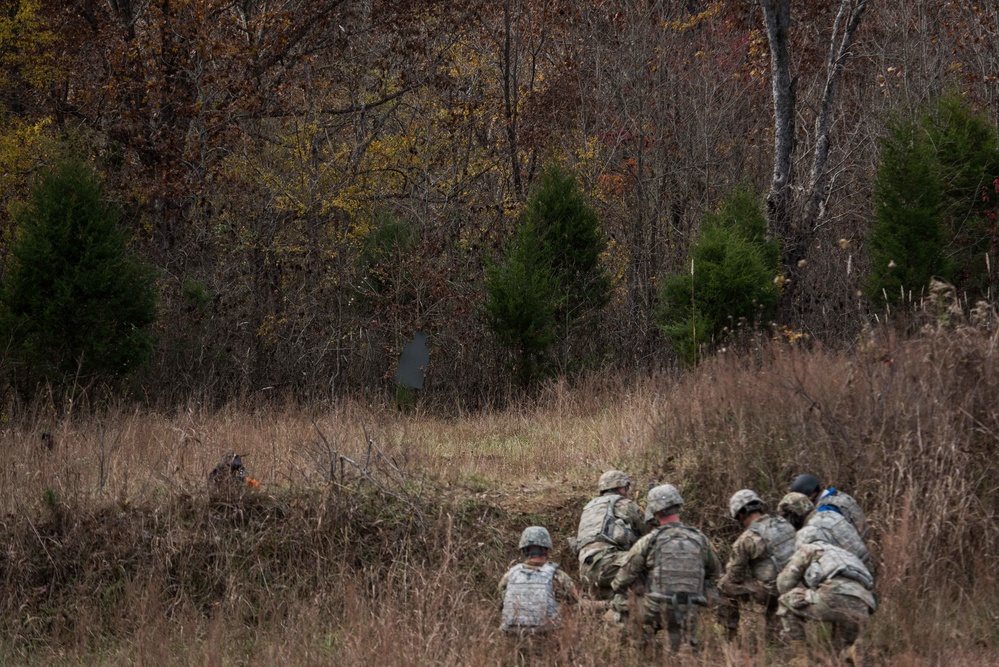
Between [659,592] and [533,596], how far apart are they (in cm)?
88

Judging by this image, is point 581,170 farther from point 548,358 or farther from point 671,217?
point 548,358

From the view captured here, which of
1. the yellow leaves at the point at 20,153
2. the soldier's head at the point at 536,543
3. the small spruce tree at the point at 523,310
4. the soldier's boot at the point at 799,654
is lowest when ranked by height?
the soldier's boot at the point at 799,654

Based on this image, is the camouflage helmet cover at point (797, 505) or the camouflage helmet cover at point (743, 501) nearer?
the camouflage helmet cover at point (743, 501)

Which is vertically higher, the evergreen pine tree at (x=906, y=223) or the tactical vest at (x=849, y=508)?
the evergreen pine tree at (x=906, y=223)

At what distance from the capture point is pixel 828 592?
23.2ft

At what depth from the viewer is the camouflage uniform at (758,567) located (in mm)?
7867

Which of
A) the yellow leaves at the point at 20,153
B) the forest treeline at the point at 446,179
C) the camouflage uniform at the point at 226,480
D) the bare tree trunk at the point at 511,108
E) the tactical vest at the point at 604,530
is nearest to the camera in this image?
the tactical vest at the point at 604,530

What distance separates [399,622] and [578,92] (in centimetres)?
1801

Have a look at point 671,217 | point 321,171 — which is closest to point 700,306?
point 671,217

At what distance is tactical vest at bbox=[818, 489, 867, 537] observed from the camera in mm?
8203

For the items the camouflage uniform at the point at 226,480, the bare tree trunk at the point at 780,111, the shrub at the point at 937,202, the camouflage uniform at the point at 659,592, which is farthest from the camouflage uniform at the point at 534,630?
the bare tree trunk at the point at 780,111

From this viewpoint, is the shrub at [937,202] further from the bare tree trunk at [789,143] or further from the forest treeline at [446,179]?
the bare tree trunk at [789,143]

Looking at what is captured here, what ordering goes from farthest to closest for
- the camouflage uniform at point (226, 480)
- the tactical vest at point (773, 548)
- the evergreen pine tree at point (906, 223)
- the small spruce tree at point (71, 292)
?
1. the evergreen pine tree at point (906, 223)
2. the small spruce tree at point (71, 292)
3. the camouflage uniform at point (226, 480)
4. the tactical vest at point (773, 548)

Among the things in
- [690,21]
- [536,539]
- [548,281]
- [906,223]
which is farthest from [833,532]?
[690,21]
